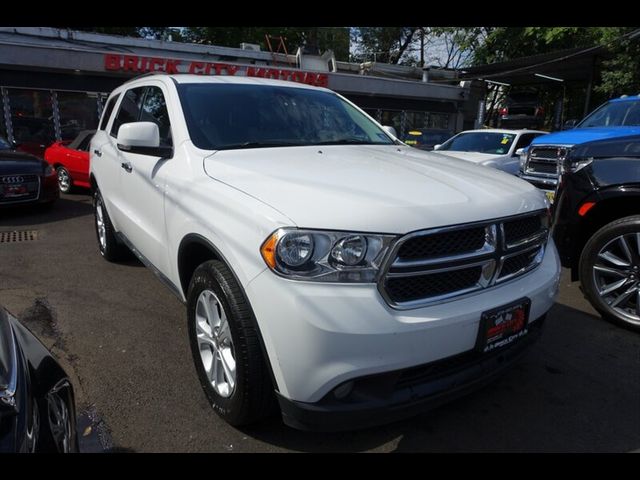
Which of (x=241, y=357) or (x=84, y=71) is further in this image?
(x=84, y=71)

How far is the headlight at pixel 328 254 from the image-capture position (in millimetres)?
1888

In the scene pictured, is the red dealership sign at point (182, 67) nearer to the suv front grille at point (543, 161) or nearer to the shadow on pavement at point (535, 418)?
the suv front grille at point (543, 161)

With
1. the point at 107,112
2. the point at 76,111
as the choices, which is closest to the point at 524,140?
the point at 107,112

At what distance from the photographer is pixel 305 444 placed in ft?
7.72

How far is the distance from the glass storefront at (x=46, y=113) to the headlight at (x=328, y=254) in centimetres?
1431

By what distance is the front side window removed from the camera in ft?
13.2

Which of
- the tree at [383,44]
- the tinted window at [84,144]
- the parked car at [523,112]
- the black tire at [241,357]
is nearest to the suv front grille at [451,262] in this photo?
the black tire at [241,357]

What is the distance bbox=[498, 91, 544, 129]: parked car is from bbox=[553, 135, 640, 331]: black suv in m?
18.6

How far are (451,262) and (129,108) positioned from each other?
345 cm

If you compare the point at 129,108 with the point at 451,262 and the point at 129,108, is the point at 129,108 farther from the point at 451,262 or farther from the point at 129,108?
the point at 451,262

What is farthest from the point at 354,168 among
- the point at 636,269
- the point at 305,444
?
the point at 636,269

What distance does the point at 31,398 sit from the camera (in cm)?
140

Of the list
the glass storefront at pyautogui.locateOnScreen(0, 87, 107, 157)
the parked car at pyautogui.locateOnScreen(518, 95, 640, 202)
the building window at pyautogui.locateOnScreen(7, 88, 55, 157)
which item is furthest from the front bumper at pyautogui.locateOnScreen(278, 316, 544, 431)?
the building window at pyautogui.locateOnScreen(7, 88, 55, 157)

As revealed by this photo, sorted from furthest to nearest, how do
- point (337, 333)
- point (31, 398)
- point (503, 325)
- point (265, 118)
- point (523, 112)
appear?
point (523, 112) < point (265, 118) < point (503, 325) < point (337, 333) < point (31, 398)
